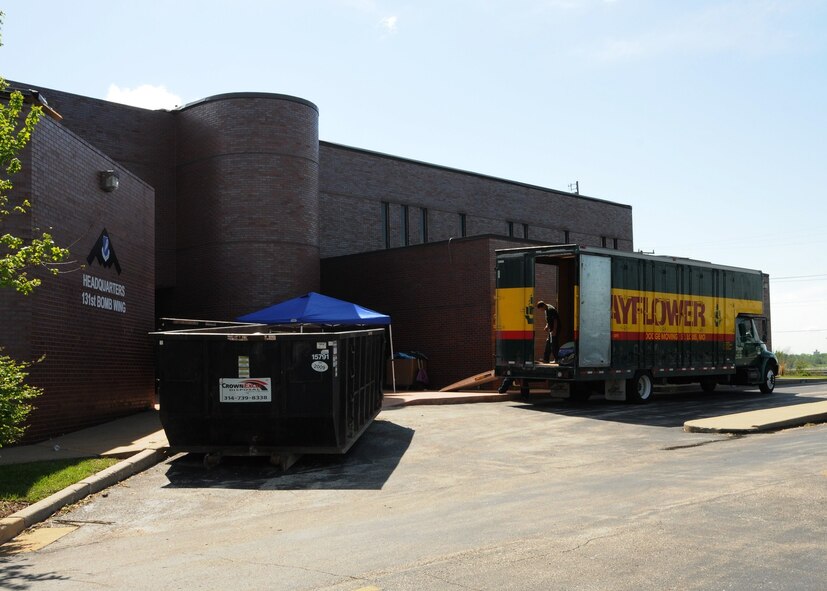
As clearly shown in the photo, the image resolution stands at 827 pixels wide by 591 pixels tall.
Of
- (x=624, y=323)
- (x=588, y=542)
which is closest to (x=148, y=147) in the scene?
(x=624, y=323)

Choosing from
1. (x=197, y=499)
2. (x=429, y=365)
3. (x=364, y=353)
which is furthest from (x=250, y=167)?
(x=197, y=499)

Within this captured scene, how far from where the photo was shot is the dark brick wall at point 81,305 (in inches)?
549

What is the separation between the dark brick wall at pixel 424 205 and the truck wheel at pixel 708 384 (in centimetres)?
1481

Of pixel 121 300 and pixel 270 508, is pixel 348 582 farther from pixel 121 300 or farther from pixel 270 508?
pixel 121 300

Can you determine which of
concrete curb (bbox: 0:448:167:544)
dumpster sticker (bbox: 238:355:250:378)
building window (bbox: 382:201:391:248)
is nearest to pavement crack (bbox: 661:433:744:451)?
dumpster sticker (bbox: 238:355:250:378)

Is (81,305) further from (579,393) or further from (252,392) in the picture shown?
(579,393)

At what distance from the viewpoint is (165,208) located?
2848 cm

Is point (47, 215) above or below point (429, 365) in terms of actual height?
above

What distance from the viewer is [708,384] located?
82.1 ft

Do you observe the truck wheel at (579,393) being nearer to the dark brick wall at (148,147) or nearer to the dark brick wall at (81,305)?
the dark brick wall at (81,305)

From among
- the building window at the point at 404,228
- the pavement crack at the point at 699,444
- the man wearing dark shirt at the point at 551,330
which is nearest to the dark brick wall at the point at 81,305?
the man wearing dark shirt at the point at 551,330

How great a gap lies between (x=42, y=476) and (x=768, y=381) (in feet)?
68.6

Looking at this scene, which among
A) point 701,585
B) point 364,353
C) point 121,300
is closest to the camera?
point 701,585

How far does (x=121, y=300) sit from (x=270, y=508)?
391 inches
